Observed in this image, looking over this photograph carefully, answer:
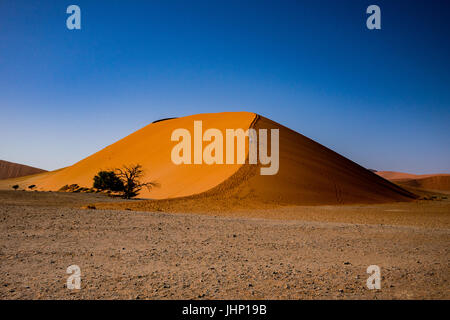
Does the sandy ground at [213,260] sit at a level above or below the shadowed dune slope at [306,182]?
below

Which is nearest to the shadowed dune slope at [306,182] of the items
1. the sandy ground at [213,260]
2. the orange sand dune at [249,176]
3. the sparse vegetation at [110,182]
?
the orange sand dune at [249,176]

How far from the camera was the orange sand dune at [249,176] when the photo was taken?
2317 centimetres

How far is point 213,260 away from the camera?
19.4 ft

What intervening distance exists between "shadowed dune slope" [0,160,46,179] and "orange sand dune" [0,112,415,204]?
169ft

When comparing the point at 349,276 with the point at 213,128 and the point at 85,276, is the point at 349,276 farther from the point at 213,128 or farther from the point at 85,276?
the point at 213,128

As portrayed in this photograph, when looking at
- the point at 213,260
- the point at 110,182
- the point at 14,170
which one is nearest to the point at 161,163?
the point at 110,182

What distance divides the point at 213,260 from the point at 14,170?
10081cm

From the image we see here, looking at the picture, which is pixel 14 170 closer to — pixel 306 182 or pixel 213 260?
pixel 306 182

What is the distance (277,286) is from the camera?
4473mm

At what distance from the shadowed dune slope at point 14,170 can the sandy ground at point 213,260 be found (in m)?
91.1

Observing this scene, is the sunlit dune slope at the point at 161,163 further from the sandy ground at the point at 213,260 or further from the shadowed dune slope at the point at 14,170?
the shadowed dune slope at the point at 14,170

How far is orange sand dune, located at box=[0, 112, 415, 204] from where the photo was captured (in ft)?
76.0
